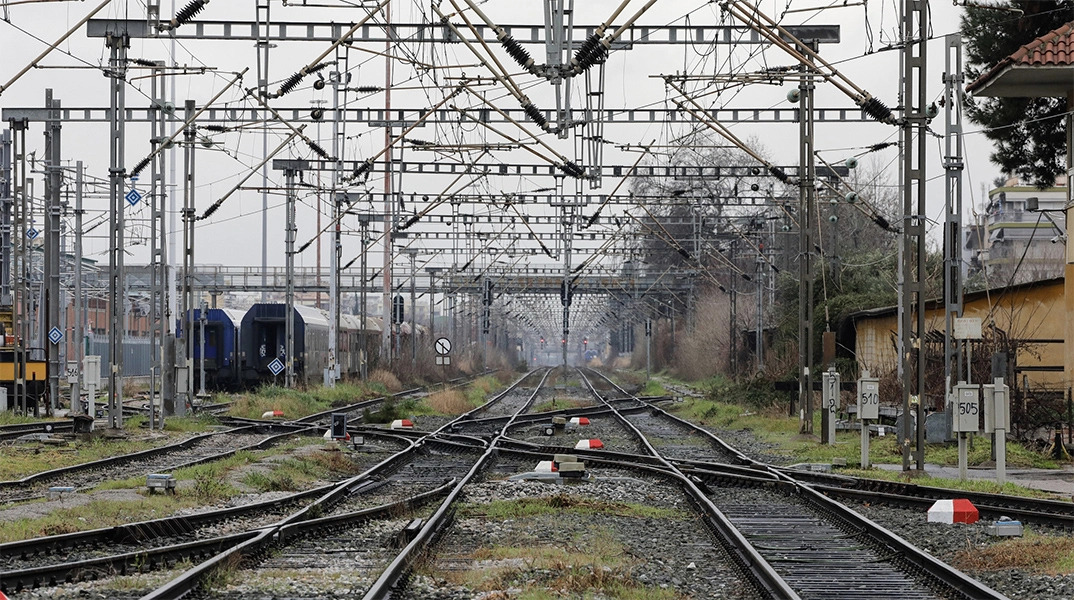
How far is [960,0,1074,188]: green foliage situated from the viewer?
99.2ft

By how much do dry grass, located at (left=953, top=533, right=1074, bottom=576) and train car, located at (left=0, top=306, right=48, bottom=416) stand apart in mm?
25036

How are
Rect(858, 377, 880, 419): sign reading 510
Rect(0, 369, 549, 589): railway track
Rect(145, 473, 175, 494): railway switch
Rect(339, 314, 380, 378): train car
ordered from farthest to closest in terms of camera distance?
Rect(339, 314, 380, 378): train car < Rect(858, 377, 880, 419): sign reading 510 < Rect(145, 473, 175, 494): railway switch < Rect(0, 369, 549, 589): railway track

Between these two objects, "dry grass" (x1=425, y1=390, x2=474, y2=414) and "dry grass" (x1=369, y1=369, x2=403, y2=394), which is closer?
"dry grass" (x1=425, y1=390, x2=474, y2=414)

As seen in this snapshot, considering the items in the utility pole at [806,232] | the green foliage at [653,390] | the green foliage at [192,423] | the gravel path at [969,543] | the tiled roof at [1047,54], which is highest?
the tiled roof at [1047,54]

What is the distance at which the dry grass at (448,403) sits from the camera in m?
39.9

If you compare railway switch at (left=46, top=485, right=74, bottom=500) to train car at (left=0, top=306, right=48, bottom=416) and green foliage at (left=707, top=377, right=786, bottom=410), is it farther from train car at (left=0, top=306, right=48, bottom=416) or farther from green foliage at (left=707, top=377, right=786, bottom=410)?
green foliage at (left=707, top=377, right=786, bottom=410)

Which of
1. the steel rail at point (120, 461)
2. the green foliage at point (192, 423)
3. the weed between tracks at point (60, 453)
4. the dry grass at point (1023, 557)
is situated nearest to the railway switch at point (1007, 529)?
the dry grass at point (1023, 557)

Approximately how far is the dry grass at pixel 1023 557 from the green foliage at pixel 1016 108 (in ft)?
65.8

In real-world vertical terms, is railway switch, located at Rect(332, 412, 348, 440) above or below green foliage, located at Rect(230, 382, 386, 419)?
above

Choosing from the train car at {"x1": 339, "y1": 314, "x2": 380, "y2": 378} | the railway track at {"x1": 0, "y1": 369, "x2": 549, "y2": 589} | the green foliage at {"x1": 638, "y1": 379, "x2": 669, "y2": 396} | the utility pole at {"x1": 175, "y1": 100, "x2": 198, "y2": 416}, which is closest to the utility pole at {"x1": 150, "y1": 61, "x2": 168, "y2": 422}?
the utility pole at {"x1": 175, "y1": 100, "x2": 198, "y2": 416}

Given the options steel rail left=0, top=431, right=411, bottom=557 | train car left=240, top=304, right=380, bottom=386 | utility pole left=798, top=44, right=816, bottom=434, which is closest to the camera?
steel rail left=0, top=431, right=411, bottom=557

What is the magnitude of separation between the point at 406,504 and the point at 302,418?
65.8 ft

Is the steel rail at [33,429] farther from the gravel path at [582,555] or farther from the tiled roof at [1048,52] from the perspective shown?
the tiled roof at [1048,52]

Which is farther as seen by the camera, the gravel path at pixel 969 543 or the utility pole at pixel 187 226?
the utility pole at pixel 187 226
